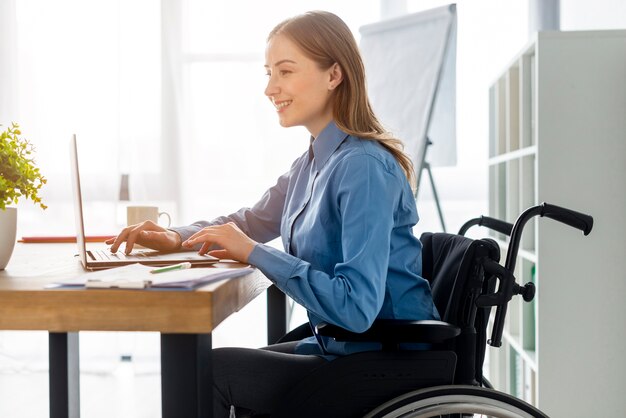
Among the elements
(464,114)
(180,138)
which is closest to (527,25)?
(464,114)

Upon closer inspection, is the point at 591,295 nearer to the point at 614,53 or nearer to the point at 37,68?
the point at 614,53

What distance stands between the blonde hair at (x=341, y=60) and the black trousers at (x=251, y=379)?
1.45ft

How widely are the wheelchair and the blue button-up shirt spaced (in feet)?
0.18

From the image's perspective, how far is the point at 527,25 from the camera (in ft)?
11.4

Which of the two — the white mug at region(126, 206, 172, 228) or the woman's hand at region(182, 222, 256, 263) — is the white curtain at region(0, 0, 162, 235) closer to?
the white mug at region(126, 206, 172, 228)

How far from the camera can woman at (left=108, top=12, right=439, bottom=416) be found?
1.11 m

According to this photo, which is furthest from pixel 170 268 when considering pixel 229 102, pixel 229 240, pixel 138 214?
pixel 229 102

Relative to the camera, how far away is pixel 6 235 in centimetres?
122

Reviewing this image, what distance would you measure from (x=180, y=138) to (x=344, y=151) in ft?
8.22

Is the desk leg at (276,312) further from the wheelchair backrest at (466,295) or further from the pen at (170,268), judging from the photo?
the pen at (170,268)

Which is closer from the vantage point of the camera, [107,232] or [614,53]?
[614,53]

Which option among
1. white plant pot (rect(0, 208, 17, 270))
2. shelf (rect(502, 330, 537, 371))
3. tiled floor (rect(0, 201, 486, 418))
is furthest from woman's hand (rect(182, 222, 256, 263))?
tiled floor (rect(0, 201, 486, 418))

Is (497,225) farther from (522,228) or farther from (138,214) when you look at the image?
(138,214)

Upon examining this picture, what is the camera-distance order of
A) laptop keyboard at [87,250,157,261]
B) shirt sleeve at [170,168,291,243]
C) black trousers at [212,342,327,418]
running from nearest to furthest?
1. black trousers at [212,342,327,418]
2. laptop keyboard at [87,250,157,261]
3. shirt sleeve at [170,168,291,243]
